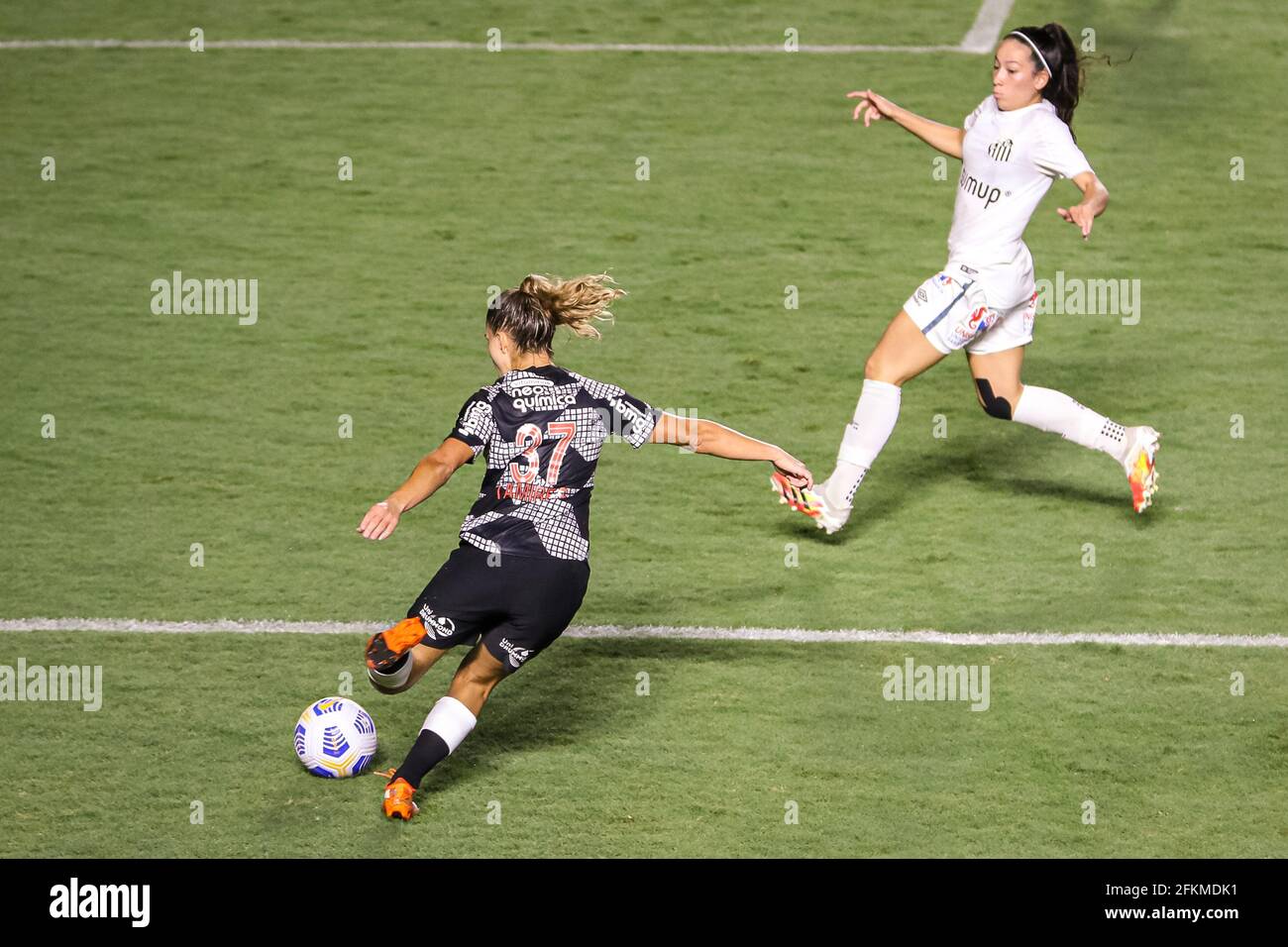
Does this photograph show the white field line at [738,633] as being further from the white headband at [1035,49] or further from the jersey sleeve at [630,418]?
the white headband at [1035,49]

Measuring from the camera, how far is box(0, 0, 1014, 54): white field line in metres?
15.7

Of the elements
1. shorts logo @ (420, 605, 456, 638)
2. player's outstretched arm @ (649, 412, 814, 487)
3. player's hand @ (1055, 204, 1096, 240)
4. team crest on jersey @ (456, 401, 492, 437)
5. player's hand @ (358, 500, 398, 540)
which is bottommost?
shorts logo @ (420, 605, 456, 638)

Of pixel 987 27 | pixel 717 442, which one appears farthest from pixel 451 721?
pixel 987 27

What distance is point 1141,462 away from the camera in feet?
26.5

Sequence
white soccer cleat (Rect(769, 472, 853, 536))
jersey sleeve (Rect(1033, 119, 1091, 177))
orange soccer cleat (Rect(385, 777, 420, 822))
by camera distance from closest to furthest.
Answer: orange soccer cleat (Rect(385, 777, 420, 822)) → jersey sleeve (Rect(1033, 119, 1091, 177)) → white soccer cleat (Rect(769, 472, 853, 536))

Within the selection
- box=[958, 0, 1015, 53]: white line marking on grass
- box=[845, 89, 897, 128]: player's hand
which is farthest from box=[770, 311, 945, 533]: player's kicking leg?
box=[958, 0, 1015, 53]: white line marking on grass

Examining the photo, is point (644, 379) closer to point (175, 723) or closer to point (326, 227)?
point (326, 227)

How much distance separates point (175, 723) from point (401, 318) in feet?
16.0

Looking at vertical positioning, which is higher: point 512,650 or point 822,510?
point 822,510

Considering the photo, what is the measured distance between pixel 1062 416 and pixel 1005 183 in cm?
114

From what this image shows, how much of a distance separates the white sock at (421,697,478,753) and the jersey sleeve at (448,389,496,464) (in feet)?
2.74

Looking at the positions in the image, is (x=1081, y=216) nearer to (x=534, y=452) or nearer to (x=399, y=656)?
(x=534, y=452)

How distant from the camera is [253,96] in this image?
14.9m

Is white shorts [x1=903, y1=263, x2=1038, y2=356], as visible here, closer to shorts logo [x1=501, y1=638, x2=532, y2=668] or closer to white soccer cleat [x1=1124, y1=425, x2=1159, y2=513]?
white soccer cleat [x1=1124, y1=425, x2=1159, y2=513]
